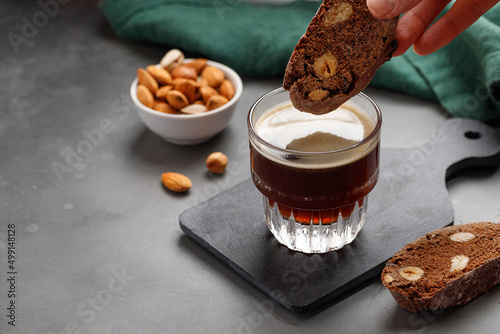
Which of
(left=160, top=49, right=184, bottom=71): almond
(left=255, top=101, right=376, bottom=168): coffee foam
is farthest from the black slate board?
(left=160, top=49, right=184, bottom=71): almond

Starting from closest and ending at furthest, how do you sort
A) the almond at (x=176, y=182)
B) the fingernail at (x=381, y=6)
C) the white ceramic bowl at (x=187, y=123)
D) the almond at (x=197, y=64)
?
the fingernail at (x=381, y=6) → the almond at (x=176, y=182) → the white ceramic bowl at (x=187, y=123) → the almond at (x=197, y=64)

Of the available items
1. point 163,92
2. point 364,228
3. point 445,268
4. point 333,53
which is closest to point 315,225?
point 364,228

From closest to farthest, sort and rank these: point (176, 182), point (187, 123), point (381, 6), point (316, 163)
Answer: point (381, 6) < point (316, 163) < point (176, 182) < point (187, 123)

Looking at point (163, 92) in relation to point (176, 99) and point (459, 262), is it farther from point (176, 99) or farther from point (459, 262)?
point (459, 262)

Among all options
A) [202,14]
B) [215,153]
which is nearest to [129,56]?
[202,14]

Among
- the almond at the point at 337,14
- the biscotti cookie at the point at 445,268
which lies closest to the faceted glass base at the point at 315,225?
the biscotti cookie at the point at 445,268

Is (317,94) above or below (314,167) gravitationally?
above

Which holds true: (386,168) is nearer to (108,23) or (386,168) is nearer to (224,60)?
(224,60)

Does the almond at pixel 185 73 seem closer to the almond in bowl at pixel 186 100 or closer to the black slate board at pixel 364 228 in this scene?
the almond in bowl at pixel 186 100
